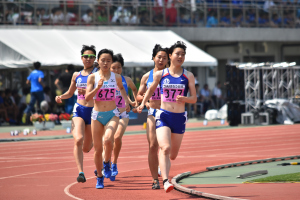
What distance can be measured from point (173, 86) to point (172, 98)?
17 cm

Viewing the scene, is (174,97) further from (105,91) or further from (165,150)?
(105,91)

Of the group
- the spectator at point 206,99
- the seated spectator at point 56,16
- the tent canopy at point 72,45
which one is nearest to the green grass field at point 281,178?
the tent canopy at point 72,45

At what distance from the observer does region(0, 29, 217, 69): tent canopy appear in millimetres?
24719

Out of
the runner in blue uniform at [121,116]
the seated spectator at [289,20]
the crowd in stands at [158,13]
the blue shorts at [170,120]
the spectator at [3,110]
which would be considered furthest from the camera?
the seated spectator at [289,20]

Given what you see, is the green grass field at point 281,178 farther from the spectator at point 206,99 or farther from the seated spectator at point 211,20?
the seated spectator at point 211,20

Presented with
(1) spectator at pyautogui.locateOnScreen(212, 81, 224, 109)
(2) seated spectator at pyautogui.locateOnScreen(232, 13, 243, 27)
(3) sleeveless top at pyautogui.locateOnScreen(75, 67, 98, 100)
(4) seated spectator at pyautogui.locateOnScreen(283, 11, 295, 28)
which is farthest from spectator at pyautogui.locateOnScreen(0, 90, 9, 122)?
(4) seated spectator at pyautogui.locateOnScreen(283, 11, 295, 28)

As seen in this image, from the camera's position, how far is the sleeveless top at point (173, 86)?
29.2 feet

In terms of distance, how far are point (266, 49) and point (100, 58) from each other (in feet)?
98.3

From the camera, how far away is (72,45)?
26750 millimetres

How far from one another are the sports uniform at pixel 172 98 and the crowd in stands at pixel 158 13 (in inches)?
768

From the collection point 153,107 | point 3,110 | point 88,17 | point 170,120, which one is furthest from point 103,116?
point 88,17

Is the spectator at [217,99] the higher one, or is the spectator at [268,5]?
the spectator at [268,5]

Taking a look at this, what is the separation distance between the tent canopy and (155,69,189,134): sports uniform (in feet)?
52.4

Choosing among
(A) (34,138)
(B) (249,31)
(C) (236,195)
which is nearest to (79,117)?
(C) (236,195)
